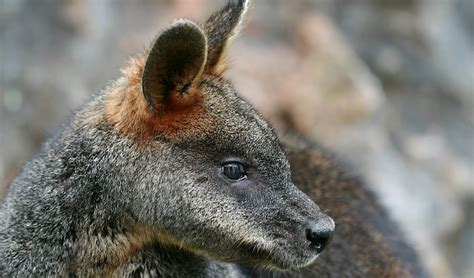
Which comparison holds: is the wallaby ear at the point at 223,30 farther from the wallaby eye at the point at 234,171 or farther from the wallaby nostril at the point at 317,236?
the wallaby nostril at the point at 317,236

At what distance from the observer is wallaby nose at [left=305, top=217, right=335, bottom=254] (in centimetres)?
420

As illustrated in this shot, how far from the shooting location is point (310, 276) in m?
5.38

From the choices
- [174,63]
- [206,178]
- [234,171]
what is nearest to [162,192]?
[206,178]

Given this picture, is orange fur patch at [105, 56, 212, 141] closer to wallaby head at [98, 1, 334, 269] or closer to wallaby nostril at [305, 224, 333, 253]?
wallaby head at [98, 1, 334, 269]

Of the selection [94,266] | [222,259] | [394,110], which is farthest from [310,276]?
[394,110]

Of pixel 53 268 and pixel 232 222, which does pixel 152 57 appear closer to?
pixel 232 222

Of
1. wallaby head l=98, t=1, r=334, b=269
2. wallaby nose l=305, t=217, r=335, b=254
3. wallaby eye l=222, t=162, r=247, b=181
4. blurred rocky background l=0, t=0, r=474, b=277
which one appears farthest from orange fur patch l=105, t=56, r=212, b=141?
blurred rocky background l=0, t=0, r=474, b=277

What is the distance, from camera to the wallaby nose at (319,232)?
4.20 metres

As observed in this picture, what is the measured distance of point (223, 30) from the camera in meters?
4.66

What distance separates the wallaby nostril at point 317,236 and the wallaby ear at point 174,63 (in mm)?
960

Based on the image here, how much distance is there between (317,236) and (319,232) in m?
0.03

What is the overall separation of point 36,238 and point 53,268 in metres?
0.18

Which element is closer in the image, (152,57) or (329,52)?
(152,57)

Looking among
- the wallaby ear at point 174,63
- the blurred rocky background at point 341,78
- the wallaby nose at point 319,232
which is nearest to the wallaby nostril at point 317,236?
the wallaby nose at point 319,232
